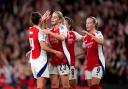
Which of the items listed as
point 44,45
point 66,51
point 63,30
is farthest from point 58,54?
point 63,30

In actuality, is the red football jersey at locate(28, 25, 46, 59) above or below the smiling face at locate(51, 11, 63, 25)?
below

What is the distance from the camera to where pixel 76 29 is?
26.7m

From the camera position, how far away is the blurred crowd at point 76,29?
24.4 metres

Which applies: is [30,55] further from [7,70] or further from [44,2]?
[44,2]

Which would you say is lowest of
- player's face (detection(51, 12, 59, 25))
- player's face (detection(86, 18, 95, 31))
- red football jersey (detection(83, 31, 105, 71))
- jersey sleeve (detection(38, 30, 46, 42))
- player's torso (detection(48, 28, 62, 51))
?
red football jersey (detection(83, 31, 105, 71))

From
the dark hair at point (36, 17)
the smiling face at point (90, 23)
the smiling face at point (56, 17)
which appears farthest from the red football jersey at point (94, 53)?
the dark hair at point (36, 17)

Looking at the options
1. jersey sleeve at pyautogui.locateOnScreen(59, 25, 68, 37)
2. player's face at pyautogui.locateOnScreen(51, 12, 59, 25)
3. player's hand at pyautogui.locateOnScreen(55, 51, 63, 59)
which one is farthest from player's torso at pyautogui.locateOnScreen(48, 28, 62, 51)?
player's hand at pyautogui.locateOnScreen(55, 51, 63, 59)

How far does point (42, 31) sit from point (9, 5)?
11.1 meters

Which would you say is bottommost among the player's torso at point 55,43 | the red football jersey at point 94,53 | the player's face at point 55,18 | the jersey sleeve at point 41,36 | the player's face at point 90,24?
the red football jersey at point 94,53

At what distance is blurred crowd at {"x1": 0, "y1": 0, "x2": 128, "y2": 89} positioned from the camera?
24.4 meters

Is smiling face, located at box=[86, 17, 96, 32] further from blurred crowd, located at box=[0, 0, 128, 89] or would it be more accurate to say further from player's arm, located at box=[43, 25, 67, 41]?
blurred crowd, located at box=[0, 0, 128, 89]

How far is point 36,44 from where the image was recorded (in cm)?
1773

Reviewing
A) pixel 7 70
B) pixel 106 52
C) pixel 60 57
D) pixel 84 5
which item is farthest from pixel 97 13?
pixel 60 57

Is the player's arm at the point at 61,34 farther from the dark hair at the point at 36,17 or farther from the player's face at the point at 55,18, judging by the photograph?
the dark hair at the point at 36,17
